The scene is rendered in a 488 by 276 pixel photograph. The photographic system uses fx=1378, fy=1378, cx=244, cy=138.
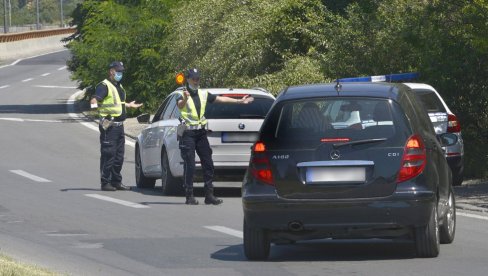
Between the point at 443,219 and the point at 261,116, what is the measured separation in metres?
5.97

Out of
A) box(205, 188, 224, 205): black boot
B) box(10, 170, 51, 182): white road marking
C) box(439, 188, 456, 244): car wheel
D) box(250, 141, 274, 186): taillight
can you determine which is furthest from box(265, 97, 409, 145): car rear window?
box(10, 170, 51, 182): white road marking

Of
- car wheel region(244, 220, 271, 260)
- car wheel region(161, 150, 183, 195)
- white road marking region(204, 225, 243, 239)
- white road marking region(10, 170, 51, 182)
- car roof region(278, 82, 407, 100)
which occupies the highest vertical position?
car roof region(278, 82, 407, 100)

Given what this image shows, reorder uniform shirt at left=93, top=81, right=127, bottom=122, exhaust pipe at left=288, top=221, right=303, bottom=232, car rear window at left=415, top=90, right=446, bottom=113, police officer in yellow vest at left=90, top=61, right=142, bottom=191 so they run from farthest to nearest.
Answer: police officer in yellow vest at left=90, top=61, right=142, bottom=191
uniform shirt at left=93, top=81, right=127, bottom=122
car rear window at left=415, top=90, right=446, bottom=113
exhaust pipe at left=288, top=221, right=303, bottom=232

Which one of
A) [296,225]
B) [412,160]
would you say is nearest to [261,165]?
[296,225]

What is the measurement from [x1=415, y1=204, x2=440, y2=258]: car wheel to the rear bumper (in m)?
0.09

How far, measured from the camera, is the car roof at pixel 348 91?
11172mm

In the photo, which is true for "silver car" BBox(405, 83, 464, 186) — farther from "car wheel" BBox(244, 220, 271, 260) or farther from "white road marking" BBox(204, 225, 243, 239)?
"car wheel" BBox(244, 220, 271, 260)

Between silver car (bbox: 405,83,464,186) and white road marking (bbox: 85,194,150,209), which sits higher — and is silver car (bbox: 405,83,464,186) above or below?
above

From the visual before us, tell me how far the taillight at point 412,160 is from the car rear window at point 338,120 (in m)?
0.10

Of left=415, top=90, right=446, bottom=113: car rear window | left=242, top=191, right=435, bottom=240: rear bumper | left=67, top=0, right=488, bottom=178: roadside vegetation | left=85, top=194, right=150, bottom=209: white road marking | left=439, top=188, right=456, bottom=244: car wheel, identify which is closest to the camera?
left=242, top=191, right=435, bottom=240: rear bumper

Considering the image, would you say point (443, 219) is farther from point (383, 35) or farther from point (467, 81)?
point (383, 35)

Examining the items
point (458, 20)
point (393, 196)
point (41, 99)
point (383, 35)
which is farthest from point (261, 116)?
point (41, 99)

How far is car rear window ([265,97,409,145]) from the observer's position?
1097cm

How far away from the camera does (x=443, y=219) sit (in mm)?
12117
